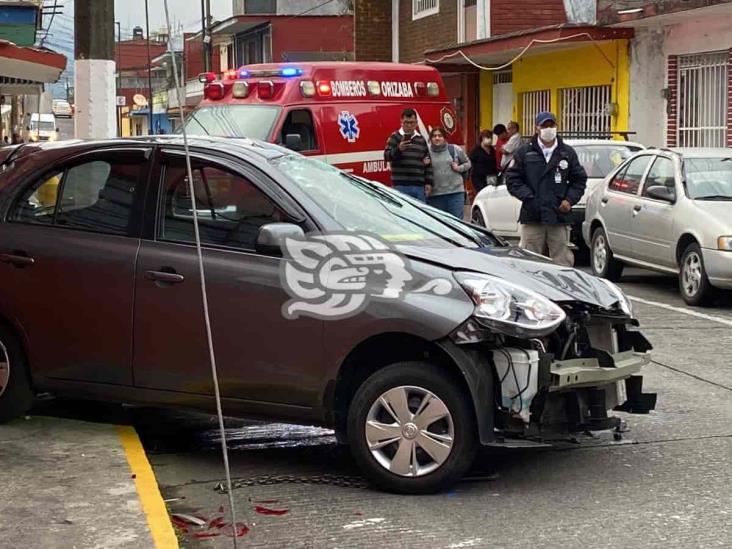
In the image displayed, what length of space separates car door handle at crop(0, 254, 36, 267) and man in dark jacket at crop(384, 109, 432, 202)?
7439 mm

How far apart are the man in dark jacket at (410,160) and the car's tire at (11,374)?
24.5 feet

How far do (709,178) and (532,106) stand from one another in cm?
1272

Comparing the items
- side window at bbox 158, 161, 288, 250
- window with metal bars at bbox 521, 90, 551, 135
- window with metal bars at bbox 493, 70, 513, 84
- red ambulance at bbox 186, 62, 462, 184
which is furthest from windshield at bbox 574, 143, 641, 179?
window with metal bars at bbox 493, 70, 513, 84

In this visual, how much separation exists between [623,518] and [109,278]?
286cm

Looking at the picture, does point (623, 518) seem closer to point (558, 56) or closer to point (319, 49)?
point (558, 56)

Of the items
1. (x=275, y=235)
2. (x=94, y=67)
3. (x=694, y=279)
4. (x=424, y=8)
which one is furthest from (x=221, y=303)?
(x=424, y=8)

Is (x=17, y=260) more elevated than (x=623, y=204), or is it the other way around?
(x=623, y=204)

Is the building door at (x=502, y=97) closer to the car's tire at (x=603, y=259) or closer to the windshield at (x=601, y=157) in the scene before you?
the windshield at (x=601, y=157)

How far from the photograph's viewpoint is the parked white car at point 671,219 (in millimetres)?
11070

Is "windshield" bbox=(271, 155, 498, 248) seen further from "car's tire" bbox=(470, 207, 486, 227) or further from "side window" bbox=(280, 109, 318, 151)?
"car's tire" bbox=(470, 207, 486, 227)

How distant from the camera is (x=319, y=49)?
42312 millimetres

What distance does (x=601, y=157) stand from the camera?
15.1 meters

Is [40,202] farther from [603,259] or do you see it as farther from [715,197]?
[603,259]

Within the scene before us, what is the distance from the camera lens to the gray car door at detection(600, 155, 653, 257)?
41.5ft
